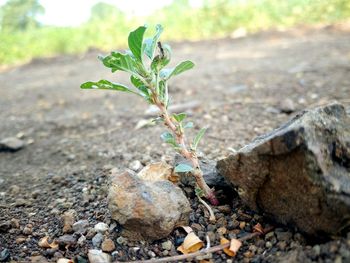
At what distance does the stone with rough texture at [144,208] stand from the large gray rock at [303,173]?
0.57 ft

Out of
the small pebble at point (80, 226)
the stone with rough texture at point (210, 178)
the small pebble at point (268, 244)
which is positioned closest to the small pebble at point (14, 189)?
the small pebble at point (80, 226)

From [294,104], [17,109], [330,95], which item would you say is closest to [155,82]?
[294,104]

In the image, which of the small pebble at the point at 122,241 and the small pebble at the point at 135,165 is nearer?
the small pebble at the point at 122,241

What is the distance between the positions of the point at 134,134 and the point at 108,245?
41.4 inches

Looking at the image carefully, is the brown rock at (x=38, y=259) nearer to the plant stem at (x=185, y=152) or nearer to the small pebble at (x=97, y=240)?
the small pebble at (x=97, y=240)

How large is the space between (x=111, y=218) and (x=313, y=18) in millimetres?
5762

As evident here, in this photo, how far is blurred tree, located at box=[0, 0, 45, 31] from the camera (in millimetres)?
8289

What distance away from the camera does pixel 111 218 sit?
41.3 inches

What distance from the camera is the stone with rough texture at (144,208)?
947 mm

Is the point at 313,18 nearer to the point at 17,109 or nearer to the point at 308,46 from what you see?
the point at 308,46

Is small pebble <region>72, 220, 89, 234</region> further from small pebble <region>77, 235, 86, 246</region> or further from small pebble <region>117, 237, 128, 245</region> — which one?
small pebble <region>117, 237, 128, 245</region>

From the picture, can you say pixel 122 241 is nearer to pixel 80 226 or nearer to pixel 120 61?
pixel 80 226

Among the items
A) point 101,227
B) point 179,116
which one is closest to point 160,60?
point 179,116

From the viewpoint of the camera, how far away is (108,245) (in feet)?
3.15
